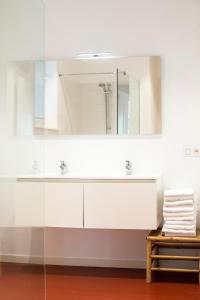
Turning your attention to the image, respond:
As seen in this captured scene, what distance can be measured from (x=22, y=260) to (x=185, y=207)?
4.38ft

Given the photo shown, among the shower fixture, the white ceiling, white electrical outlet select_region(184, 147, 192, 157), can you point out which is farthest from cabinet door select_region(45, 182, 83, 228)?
the white ceiling

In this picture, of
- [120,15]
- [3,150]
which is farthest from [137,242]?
[120,15]

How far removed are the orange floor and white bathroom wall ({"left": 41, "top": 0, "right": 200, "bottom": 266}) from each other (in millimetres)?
284

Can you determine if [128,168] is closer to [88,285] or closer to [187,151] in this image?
[187,151]

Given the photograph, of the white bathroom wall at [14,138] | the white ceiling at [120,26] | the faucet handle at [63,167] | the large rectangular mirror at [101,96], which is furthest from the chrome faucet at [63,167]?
the white ceiling at [120,26]

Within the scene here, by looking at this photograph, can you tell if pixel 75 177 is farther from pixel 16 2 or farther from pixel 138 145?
pixel 16 2

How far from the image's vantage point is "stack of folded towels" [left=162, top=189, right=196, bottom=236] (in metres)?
3.48

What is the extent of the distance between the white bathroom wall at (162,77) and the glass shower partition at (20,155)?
0.65m

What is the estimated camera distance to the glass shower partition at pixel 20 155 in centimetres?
298

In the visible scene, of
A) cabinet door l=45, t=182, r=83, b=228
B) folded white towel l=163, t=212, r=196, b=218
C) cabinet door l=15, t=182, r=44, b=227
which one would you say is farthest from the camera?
cabinet door l=45, t=182, r=83, b=228

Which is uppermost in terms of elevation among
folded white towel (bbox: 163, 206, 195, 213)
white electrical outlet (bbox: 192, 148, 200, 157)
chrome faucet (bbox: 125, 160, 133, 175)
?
white electrical outlet (bbox: 192, 148, 200, 157)

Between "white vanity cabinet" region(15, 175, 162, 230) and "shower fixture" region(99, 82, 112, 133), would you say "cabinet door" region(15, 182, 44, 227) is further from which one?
"shower fixture" region(99, 82, 112, 133)

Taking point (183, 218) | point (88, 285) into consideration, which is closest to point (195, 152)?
point (183, 218)

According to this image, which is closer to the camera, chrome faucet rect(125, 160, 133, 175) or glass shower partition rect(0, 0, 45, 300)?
glass shower partition rect(0, 0, 45, 300)
